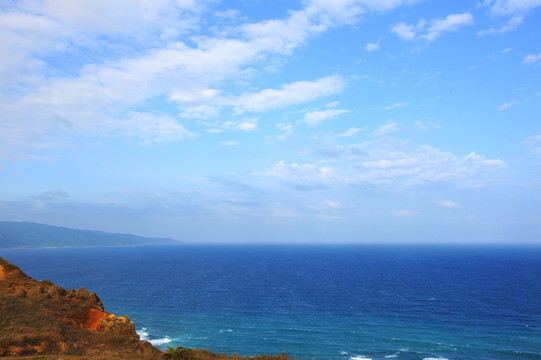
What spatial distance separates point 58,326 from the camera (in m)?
25.5

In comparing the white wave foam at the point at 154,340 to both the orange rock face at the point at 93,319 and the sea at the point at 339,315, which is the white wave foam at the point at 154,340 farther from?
the orange rock face at the point at 93,319

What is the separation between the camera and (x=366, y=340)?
2111 inches

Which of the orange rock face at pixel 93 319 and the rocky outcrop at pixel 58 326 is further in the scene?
the orange rock face at pixel 93 319

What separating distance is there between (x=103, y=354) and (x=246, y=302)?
62044mm

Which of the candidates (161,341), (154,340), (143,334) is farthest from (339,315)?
(143,334)

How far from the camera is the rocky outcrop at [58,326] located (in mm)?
22266

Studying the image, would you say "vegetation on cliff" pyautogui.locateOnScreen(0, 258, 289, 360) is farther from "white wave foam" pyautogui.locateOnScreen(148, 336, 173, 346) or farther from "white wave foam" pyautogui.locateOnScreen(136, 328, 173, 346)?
"white wave foam" pyautogui.locateOnScreen(136, 328, 173, 346)

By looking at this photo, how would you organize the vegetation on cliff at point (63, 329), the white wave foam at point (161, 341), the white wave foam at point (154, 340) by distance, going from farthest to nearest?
1. the white wave foam at point (154, 340)
2. the white wave foam at point (161, 341)
3. the vegetation on cliff at point (63, 329)

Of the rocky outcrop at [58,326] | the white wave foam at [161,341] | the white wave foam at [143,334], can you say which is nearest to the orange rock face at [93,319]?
the rocky outcrop at [58,326]

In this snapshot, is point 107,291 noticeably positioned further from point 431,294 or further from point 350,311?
point 431,294

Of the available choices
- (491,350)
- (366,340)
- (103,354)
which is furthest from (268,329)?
(103,354)

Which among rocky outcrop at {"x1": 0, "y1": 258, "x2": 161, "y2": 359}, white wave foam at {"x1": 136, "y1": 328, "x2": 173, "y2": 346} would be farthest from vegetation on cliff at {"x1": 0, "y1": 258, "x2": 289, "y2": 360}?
white wave foam at {"x1": 136, "y1": 328, "x2": 173, "y2": 346}

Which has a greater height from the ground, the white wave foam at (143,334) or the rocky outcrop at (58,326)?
the rocky outcrop at (58,326)

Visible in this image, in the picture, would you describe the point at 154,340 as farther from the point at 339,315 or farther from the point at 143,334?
the point at 339,315
